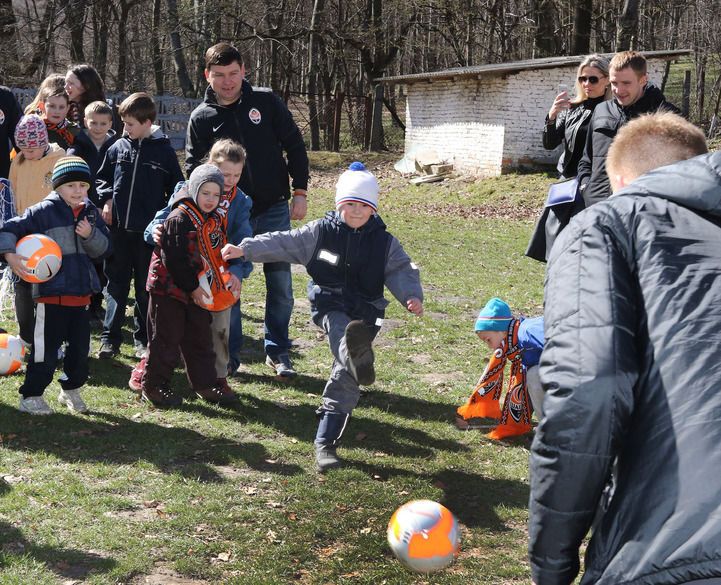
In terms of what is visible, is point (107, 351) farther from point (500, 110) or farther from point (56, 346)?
point (500, 110)

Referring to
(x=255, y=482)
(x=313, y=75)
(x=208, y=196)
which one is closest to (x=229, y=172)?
(x=208, y=196)

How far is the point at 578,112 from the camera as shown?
6.90m

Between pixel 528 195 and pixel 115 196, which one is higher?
pixel 115 196

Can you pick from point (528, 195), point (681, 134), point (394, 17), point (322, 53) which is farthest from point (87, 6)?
point (681, 134)

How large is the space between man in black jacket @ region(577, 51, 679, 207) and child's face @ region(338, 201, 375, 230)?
1.74m

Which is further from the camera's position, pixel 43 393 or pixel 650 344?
pixel 43 393

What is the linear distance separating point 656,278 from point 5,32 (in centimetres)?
2105

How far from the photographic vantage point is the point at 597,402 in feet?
6.69

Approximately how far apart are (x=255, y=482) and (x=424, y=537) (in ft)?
5.61

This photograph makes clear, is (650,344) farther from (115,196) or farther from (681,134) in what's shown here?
(115,196)

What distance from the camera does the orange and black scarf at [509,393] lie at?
6.01 metres

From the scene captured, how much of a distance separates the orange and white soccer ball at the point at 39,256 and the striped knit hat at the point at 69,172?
450mm

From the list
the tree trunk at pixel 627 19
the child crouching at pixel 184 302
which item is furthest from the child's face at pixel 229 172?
the tree trunk at pixel 627 19

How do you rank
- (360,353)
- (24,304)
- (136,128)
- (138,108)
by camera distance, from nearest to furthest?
(360,353)
(24,304)
(138,108)
(136,128)
